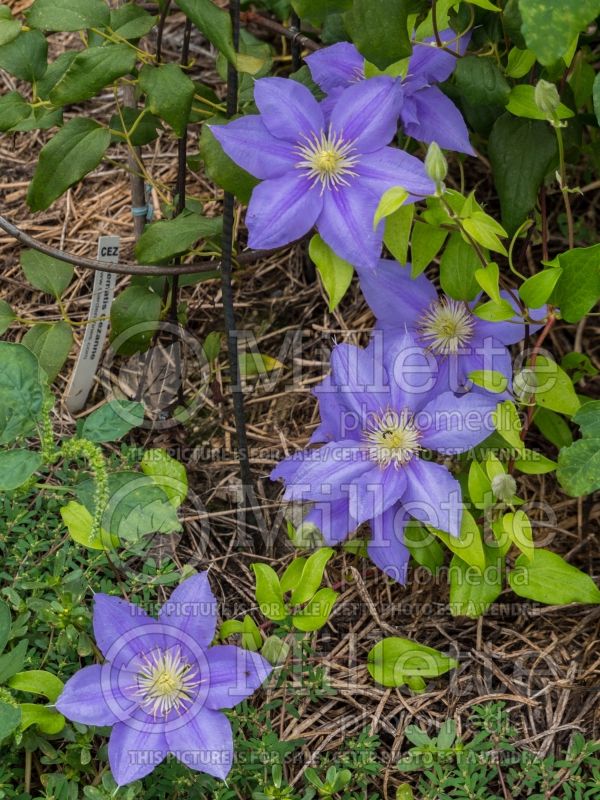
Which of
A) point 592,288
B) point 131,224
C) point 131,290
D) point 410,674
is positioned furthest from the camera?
point 131,224

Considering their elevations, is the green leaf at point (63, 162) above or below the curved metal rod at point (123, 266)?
above

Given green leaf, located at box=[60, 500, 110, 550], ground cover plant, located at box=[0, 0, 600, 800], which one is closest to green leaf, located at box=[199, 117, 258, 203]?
ground cover plant, located at box=[0, 0, 600, 800]

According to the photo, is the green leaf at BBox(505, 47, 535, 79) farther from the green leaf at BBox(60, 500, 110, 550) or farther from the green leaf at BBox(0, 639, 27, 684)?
the green leaf at BBox(0, 639, 27, 684)

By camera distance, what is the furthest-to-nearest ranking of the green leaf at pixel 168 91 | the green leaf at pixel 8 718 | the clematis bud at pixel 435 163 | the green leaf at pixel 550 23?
1. the green leaf at pixel 168 91
2. the green leaf at pixel 8 718
3. the clematis bud at pixel 435 163
4. the green leaf at pixel 550 23

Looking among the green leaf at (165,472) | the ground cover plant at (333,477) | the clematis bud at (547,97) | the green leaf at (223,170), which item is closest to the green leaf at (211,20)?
the ground cover plant at (333,477)

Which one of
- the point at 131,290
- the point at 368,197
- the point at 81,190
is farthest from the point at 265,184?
the point at 81,190

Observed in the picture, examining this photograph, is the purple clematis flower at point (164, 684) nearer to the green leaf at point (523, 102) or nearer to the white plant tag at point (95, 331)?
the white plant tag at point (95, 331)

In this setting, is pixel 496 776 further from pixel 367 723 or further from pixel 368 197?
pixel 368 197
